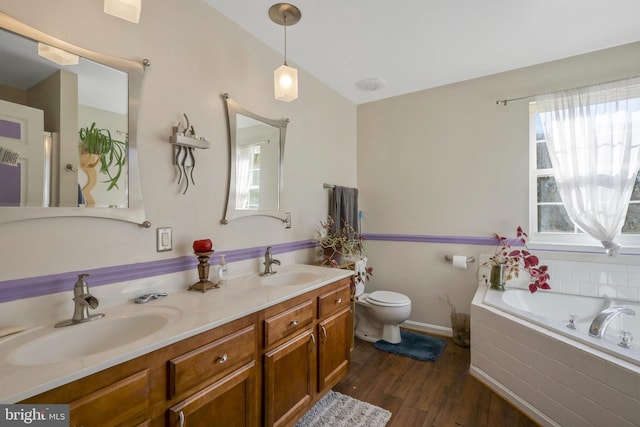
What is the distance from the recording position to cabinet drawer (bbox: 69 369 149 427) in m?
0.80

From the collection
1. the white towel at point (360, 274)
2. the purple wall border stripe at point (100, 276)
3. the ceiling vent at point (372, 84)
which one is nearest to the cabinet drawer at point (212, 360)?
the purple wall border stripe at point (100, 276)

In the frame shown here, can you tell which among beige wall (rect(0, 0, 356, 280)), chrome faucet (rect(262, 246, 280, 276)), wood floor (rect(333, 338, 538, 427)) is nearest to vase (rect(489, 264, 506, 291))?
wood floor (rect(333, 338, 538, 427))

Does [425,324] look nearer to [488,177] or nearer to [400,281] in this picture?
[400,281]

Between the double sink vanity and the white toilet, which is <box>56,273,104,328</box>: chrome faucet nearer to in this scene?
the double sink vanity

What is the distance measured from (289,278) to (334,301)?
354 mm

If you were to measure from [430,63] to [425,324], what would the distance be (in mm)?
2455

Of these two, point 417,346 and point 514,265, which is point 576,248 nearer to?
point 514,265

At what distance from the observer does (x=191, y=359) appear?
3.51 feet

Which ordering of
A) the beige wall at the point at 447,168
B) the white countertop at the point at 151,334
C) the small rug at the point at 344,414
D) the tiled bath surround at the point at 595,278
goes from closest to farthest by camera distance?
the white countertop at the point at 151,334, the small rug at the point at 344,414, the tiled bath surround at the point at 595,278, the beige wall at the point at 447,168

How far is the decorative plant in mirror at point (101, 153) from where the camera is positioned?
1.26 m

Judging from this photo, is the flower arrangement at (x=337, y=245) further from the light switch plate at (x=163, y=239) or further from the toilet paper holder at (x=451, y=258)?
the light switch plate at (x=163, y=239)

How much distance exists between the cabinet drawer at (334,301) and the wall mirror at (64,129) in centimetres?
108

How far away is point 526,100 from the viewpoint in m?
2.58

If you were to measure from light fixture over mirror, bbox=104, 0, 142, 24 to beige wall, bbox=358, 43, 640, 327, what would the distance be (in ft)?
8.39
